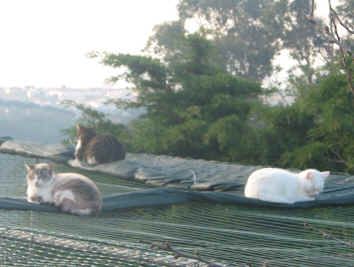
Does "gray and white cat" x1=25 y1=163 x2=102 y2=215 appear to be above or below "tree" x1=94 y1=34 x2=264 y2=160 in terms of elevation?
below

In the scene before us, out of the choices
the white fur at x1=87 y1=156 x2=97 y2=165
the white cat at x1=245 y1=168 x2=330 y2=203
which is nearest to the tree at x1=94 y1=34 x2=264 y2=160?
the white fur at x1=87 y1=156 x2=97 y2=165

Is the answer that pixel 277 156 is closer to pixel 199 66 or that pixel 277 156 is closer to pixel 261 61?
pixel 199 66

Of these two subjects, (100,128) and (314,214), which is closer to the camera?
(314,214)

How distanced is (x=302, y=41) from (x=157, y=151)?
11.1 metres

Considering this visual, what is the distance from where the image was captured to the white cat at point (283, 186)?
10.7 feet

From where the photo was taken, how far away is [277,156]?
6.41 m

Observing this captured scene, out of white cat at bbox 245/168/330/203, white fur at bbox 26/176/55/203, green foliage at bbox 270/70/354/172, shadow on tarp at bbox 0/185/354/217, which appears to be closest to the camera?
white fur at bbox 26/176/55/203

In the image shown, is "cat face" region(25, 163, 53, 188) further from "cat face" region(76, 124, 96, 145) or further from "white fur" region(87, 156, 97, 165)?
"cat face" region(76, 124, 96, 145)

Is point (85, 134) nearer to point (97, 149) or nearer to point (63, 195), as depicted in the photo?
point (97, 149)

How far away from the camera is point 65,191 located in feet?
8.82

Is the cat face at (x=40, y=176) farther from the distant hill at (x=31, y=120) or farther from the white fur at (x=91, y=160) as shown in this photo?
the distant hill at (x=31, y=120)

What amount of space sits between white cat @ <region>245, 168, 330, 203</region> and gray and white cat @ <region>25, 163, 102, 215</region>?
112 centimetres

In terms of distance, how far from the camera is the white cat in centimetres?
325

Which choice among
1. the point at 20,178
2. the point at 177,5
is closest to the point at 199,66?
the point at 20,178
